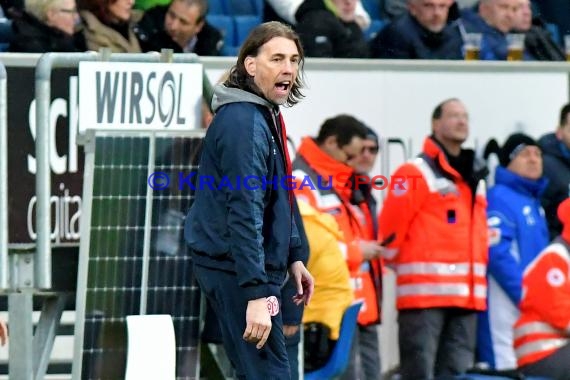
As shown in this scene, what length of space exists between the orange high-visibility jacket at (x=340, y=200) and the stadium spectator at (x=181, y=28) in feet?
2.99

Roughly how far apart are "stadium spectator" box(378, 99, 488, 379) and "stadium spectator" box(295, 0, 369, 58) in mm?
761

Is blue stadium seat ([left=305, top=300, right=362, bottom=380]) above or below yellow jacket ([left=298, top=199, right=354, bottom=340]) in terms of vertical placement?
below

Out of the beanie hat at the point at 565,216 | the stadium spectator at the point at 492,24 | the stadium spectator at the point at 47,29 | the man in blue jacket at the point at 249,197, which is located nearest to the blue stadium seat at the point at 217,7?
the stadium spectator at the point at 492,24

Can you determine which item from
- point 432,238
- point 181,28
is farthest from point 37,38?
point 432,238

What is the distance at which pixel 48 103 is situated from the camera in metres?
6.58

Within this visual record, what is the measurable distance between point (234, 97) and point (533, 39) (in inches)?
208

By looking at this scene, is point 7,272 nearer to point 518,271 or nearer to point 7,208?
point 7,208

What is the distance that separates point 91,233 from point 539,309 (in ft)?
10.3

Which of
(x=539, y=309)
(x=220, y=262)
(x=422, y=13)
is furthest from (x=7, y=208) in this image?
(x=422, y=13)

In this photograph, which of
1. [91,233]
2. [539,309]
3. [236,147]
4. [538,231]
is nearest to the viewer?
[236,147]

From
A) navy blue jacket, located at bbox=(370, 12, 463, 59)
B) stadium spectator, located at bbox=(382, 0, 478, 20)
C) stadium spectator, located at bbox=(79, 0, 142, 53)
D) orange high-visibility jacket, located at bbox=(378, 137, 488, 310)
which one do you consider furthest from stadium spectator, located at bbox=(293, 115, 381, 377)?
stadium spectator, located at bbox=(382, 0, 478, 20)

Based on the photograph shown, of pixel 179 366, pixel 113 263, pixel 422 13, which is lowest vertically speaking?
pixel 179 366

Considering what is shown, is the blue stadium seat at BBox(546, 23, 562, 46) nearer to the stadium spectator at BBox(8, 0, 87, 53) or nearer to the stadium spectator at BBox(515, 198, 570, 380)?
the stadium spectator at BBox(515, 198, 570, 380)

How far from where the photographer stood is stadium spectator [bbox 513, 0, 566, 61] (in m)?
10.5
